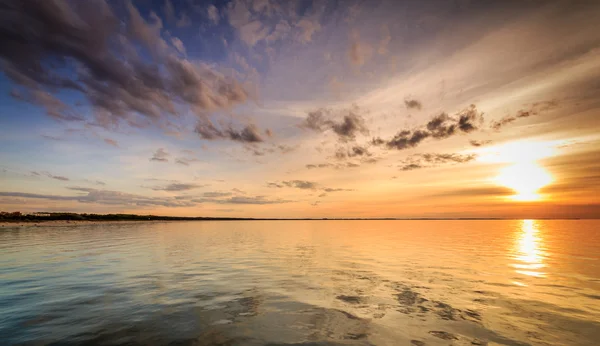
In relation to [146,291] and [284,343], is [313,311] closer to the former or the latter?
[284,343]

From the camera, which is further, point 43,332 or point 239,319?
point 239,319

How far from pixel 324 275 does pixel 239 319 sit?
910 cm

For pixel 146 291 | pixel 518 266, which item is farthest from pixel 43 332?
pixel 518 266

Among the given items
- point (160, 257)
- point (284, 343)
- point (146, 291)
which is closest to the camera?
point (284, 343)

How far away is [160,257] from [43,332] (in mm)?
17843

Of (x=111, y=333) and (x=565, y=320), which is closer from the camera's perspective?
(x=111, y=333)

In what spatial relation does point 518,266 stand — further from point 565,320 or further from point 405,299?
point 405,299

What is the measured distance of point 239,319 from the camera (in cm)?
992

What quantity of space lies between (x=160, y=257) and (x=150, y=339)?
64.5 feet

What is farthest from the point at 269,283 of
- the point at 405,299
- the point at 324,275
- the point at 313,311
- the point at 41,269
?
the point at 41,269

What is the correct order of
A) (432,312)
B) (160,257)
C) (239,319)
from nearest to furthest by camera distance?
(239,319) → (432,312) → (160,257)

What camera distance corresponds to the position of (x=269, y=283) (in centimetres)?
1582

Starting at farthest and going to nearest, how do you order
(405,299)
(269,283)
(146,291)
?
(269,283), (146,291), (405,299)

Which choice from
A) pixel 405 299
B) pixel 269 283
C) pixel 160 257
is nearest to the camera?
pixel 405 299
